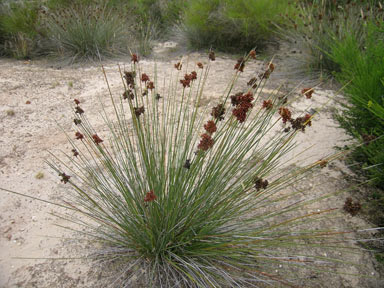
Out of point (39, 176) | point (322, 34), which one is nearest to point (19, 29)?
point (39, 176)

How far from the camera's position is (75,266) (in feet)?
5.56

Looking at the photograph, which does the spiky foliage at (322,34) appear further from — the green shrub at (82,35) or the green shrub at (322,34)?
the green shrub at (82,35)

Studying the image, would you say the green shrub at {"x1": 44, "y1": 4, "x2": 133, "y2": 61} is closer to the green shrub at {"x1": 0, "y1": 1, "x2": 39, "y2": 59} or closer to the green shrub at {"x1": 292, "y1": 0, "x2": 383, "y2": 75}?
the green shrub at {"x1": 0, "y1": 1, "x2": 39, "y2": 59}

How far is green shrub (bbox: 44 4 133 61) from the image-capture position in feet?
17.4

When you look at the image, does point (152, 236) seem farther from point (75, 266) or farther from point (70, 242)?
point (70, 242)

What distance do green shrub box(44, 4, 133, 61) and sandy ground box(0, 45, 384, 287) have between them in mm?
480

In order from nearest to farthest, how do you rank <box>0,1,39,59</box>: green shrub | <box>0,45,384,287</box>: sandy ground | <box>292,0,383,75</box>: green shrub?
1. <box>0,45,384,287</box>: sandy ground
2. <box>292,0,383,75</box>: green shrub
3. <box>0,1,39,59</box>: green shrub

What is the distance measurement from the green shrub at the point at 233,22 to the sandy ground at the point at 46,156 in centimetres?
76

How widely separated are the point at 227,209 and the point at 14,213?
156 cm

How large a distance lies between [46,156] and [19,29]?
3891 mm

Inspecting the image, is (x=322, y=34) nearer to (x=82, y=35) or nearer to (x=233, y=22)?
(x=233, y=22)

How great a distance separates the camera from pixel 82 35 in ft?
17.4

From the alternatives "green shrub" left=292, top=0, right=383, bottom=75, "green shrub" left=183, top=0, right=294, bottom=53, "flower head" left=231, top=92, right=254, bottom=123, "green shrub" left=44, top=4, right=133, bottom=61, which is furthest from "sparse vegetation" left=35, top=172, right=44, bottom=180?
"green shrub" left=183, top=0, right=294, bottom=53

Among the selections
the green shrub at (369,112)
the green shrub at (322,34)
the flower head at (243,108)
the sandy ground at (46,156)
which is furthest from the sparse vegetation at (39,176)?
the green shrub at (322,34)
